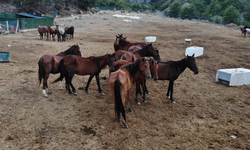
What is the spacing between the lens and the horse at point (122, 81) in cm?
474

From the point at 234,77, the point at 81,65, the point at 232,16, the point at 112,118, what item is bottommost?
the point at 112,118

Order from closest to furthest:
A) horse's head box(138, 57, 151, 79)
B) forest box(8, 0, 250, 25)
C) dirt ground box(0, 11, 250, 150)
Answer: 1. dirt ground box(0, 11, 250, 150)
2. horse's head box(138, 57, 151, 79)
3. forest box(8, 0, 250, 25)

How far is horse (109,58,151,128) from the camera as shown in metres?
4.74

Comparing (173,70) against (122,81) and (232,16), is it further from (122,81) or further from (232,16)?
(232,16)

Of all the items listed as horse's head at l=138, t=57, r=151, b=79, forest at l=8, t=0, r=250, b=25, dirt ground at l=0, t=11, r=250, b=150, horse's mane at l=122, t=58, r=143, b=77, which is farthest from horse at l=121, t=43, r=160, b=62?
forest at l=8, t=0, r=250, b=25

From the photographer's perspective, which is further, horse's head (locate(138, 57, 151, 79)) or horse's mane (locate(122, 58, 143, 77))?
horse's mane (locate(122, 58, 143, 77))

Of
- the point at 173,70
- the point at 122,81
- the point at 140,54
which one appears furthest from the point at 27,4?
the point at 122,81

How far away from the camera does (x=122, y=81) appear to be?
4.93m

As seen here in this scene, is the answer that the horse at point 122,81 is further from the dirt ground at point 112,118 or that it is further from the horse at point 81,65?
the horse at point 81,65

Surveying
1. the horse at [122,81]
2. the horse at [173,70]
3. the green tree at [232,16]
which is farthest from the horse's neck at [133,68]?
the green tree at [232,16]

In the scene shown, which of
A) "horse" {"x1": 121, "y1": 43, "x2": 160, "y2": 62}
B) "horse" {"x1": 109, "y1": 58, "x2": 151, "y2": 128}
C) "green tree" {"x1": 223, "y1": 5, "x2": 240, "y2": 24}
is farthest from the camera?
"green tree" {"x1": 223, "y1": 5, "x2": 240, "y2": 24}

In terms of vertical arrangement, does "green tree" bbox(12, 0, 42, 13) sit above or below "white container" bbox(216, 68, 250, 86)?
above

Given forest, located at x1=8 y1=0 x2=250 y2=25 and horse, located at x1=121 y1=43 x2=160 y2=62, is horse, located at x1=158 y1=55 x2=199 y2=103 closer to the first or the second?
horse, located at x1=121 y1=43 x2=160 y2=62

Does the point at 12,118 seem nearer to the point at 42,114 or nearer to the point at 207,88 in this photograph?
the point at 42,114
